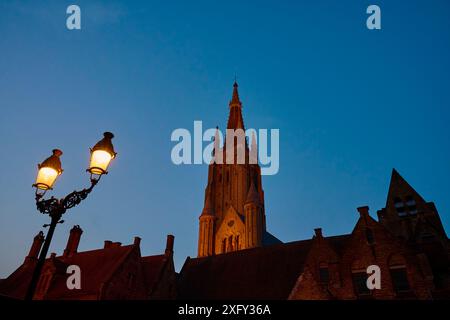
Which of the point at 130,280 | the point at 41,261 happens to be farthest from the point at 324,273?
the point at 41,261

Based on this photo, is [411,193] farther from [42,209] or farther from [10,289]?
[10,289]

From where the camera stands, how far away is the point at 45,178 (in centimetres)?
794

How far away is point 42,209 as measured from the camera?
7.80m

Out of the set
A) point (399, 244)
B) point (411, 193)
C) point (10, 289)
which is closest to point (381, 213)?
point (411, 193)

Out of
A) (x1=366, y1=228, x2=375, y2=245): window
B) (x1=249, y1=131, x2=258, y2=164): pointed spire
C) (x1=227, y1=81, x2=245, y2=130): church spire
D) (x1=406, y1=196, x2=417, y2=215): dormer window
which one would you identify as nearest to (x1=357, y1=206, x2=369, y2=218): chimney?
(x1=366, y1=228, x2=375, y2=245): window

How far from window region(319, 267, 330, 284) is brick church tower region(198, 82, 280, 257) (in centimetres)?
3237

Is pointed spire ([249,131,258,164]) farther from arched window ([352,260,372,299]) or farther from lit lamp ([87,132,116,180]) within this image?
lit lamp ([87,132,116,180])

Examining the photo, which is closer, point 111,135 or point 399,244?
point 111,135

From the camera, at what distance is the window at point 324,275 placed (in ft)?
64.5

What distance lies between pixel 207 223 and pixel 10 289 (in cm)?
3609

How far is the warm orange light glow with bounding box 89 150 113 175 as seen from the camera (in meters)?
7.75

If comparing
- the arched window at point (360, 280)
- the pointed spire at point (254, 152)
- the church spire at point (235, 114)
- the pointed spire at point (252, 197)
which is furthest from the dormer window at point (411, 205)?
the church spire at point (235, 114)
